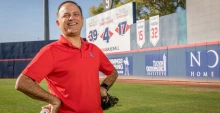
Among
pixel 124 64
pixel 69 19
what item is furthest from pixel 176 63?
pixel 69 19

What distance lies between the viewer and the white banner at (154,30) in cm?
1977

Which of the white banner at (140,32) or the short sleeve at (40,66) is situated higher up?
the white banner at (140,32)

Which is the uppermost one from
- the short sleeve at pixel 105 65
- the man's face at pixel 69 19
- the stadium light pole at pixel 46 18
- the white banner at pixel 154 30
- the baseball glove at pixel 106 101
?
the stadium light pole at pixel 46 18

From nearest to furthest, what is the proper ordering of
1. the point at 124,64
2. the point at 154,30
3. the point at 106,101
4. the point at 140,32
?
the point at 106,101 < the point at 154,30 < the point at 140,32 < the point at 124,64

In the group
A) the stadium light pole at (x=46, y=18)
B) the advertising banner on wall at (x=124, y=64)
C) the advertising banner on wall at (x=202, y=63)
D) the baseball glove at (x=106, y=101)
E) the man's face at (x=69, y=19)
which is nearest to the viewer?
the man's face at (x=69, y=19)

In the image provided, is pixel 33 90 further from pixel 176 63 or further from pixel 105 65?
pixel 176 63

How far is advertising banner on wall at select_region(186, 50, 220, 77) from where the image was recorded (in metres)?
14.5

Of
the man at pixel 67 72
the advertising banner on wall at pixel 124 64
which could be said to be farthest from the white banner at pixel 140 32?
the man at pixel 67 72

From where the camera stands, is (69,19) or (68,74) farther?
(69,19)

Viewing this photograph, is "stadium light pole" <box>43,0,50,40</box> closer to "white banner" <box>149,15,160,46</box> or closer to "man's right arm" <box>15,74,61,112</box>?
"white banner" <box>149,15,160,46</box>

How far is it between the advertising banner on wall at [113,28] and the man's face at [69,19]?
64.2 feet

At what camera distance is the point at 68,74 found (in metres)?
2.21

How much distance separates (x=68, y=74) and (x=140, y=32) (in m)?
19.6

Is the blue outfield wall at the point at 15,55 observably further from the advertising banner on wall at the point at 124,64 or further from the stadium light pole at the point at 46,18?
the advertising banner on wall at the point at 124,64
